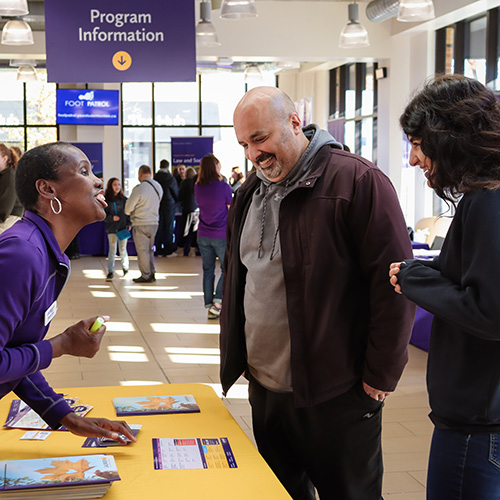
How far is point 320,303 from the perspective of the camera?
2.18 m

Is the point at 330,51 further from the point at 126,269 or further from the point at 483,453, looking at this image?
the point at 483,453

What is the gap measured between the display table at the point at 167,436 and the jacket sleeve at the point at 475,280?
563 mm

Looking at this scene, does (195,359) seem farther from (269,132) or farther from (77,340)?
(77,340)

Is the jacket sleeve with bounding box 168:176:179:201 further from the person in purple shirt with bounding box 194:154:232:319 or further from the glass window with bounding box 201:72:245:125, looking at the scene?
the glass window with bounding box 201:72:245:125

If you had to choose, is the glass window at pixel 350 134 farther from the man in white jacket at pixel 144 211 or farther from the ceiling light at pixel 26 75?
the ceiling light at pixel 26 75

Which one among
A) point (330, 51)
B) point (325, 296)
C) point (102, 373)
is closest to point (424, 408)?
point (102, 373)

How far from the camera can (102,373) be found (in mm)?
5691

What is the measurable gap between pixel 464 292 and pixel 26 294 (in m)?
0.96

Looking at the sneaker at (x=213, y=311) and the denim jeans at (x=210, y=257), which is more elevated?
the denim jeans at (x=210, y=257)

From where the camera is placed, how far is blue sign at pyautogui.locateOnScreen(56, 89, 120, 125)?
16.5 m

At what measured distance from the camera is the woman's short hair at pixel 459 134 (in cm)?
164

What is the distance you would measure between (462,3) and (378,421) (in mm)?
9022

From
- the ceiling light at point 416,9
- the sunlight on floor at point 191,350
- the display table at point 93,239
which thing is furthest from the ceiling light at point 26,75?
the sunlight on floor at point 191,350

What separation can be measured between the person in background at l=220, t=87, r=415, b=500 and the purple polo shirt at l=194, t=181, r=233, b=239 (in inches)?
216
